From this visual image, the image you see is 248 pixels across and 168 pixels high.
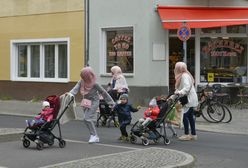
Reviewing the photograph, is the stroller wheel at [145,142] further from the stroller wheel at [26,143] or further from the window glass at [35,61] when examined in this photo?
the window glass at [35,61]

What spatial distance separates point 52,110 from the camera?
10938 mm

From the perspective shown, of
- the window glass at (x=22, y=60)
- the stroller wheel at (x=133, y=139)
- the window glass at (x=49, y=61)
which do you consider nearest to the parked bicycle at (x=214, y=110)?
the stroller wheel at (x=133, y=139)

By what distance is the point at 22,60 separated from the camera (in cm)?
2558

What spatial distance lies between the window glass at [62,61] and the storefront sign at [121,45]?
2702mm

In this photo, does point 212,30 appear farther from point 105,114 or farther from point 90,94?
point 90,94

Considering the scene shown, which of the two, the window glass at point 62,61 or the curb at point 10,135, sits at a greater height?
the window glass at point 62,61

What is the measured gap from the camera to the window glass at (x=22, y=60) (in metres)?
25.4

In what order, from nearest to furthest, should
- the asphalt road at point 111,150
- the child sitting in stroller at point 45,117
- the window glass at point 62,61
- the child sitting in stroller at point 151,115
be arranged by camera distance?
the asphalt road at point 111,150
the child sitting in stroller at point 45,117
the child sitting in stroller at point 151,115
the window glass at point 62,61

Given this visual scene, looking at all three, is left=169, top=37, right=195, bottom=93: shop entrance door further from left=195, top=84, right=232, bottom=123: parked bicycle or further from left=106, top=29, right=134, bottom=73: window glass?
left=195, top=84, right=232, bottom=123: parked bicycle

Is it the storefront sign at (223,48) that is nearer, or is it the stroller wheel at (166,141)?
the stroller wheel at (166,141)

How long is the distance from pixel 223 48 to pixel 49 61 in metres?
7.89

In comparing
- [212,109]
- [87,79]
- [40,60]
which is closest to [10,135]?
[87,79]

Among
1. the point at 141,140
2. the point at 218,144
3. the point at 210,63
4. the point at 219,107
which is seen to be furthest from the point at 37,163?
the point at 210,63

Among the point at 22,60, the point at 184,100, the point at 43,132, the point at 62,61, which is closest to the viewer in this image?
the point at 43,132
